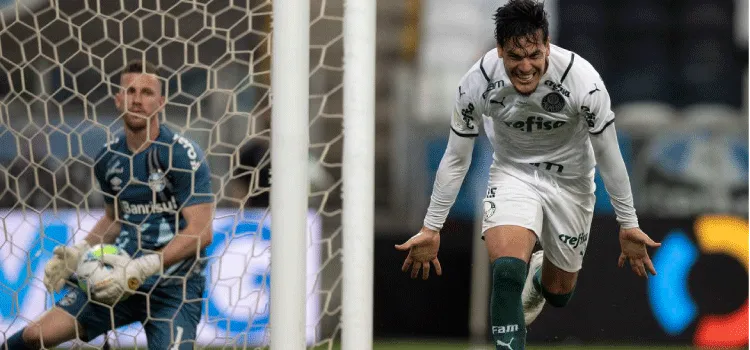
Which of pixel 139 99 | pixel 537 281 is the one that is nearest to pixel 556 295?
pixel 537 281

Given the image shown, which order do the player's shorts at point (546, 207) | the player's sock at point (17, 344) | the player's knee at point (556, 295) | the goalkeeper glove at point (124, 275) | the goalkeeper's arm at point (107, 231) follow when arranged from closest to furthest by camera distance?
the player's shorts at point (546, 207) < the goalkeeper glove at point (124, 275) < the player's sock at point (17, 344) < the goalkeeper's arm at point (107, 231) < the player's knee at point (556, 295)

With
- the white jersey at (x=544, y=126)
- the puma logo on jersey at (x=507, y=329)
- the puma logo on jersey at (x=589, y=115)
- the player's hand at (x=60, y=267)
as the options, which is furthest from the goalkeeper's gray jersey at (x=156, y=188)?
the puma logo on jersey at (x=589, y=115)

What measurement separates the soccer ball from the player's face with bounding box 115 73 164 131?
0.53 m

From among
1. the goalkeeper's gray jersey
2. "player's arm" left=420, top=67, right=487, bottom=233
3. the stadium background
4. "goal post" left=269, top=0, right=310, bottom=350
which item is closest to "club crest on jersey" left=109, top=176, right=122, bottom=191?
the goalkeeper's gray jersey

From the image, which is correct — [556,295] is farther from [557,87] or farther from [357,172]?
[357,172]

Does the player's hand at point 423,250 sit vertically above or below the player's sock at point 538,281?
above

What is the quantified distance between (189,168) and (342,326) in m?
1.11

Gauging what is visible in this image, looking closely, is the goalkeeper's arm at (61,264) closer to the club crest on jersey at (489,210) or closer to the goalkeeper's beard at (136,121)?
the goalkeeper's beard at (136,121)

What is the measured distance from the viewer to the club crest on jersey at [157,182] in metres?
5.79

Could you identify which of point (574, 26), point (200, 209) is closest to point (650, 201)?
point (574, 26)

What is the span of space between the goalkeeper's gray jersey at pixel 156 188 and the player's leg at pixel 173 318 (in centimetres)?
6

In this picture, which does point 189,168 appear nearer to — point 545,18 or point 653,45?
point 545,18

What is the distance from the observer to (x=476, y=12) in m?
12.7

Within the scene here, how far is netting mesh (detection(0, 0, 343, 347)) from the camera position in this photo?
5789 mm
